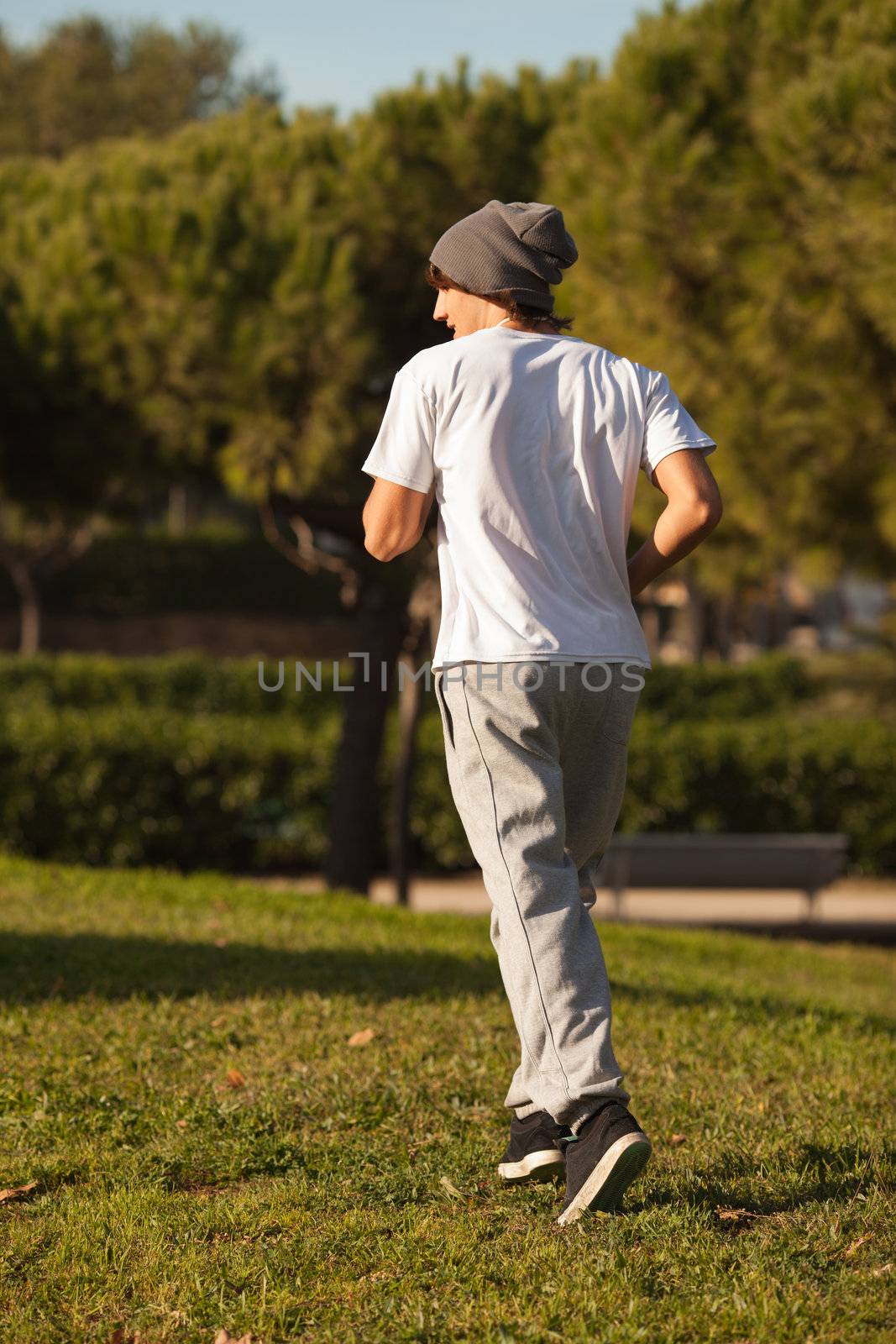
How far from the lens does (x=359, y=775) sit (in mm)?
8750

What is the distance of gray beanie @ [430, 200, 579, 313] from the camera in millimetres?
2564

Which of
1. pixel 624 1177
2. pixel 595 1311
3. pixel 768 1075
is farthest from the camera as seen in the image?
pixel 768 1075

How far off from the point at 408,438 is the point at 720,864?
7.39m

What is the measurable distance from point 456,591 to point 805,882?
7567 millimetres

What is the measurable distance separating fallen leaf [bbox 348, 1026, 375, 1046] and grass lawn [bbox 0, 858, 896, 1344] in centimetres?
1

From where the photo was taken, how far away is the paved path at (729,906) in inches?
392

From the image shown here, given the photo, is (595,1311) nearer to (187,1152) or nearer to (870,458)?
Answer: (187,1152)

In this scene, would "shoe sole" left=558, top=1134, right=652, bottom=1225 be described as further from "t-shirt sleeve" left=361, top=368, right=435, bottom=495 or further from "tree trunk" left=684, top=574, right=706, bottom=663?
"tree trunk" left=684, top=574, right=706, bottom=663

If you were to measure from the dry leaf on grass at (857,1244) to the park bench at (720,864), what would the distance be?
6.88m

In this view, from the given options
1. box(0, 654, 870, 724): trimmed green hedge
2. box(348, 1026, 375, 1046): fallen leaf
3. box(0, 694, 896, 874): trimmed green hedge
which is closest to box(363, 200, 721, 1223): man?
box(348, 1026, 375, 1046): fallen leaf

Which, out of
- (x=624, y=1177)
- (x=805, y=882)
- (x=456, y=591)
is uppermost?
A: (x=456, y=591)

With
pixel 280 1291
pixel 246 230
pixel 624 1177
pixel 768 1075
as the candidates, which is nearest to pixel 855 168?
pixel 246 230

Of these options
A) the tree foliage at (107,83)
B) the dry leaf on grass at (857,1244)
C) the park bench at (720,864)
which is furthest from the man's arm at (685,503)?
the tree foliage at (107,83)

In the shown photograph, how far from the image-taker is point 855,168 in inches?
258
